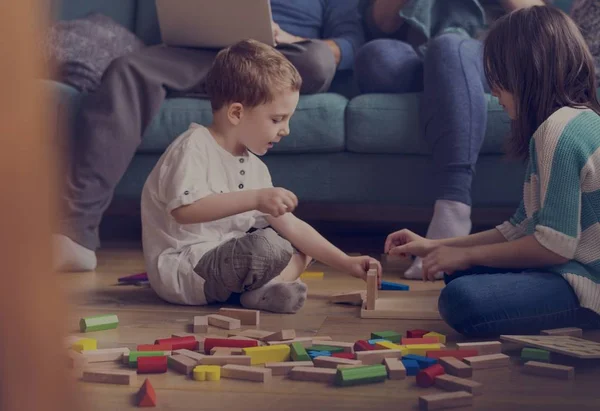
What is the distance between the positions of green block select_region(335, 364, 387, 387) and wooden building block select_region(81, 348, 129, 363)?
0.36m

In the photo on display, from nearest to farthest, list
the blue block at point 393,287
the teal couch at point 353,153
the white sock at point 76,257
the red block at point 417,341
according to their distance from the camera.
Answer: the red block at point 417,341, the blue block at point 393,287, the white sock at point 76,257, the teal couch at point 353,153

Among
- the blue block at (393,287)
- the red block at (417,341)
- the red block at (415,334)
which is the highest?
the red block at (417,341)

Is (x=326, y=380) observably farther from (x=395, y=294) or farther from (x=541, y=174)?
(x=395, y=294)

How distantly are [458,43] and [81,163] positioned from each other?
1.09 metres

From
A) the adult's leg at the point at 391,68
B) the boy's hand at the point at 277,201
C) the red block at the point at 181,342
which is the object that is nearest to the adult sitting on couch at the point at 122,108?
the adult's leg at the point at 391,68

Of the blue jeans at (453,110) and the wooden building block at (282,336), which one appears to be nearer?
the wooden building block at (282,336)

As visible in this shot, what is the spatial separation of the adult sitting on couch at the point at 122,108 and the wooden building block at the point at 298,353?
3.20 feet

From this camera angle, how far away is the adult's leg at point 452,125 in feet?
7.25

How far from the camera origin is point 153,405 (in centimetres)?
111

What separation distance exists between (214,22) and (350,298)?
98 cm

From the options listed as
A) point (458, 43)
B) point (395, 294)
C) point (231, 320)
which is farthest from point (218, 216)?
point (458, 43)

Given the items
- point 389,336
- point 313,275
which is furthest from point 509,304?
point 313,275

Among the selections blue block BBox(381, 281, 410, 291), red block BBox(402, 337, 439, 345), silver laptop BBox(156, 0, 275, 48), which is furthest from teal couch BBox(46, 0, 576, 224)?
red block BBox(402, 337, 439, 345)

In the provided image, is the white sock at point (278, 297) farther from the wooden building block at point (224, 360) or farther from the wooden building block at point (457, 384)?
the wooden building block at point (457, 384)
